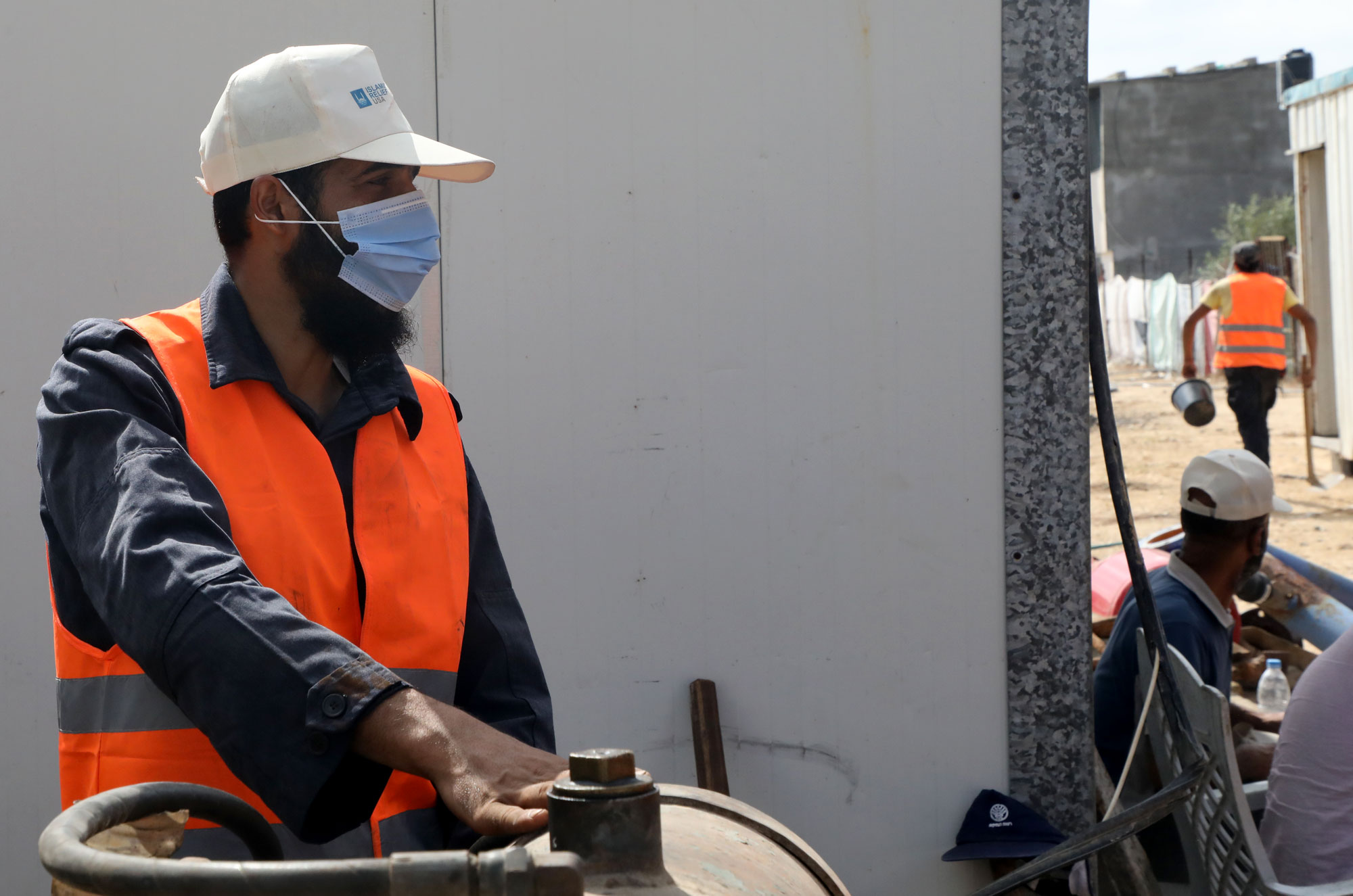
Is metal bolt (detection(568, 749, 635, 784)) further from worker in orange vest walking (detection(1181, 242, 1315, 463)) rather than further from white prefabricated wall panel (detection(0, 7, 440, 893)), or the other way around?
worker in orange vest walking (detection(1181, 242, 1315, 463))

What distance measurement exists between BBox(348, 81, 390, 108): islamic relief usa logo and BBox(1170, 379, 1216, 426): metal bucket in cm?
562

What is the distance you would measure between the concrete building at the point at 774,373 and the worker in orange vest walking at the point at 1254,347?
713 centimetres

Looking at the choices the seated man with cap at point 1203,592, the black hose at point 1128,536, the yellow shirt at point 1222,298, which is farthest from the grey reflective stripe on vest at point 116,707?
the yellow shirt at point 1222,298

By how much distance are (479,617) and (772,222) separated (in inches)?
73.6

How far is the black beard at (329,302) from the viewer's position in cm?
189

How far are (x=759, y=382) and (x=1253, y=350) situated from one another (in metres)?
8.10

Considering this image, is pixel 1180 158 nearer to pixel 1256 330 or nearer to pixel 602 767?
pixel 1256 330

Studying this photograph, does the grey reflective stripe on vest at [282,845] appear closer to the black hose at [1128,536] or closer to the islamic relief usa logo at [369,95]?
the islamic relief usa logo at [369,95]

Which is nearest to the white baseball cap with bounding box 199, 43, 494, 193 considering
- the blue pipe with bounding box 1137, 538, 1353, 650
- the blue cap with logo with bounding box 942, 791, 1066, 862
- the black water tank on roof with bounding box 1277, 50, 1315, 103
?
the blue cap with logo with bounding box 942, 791, 1066, 862

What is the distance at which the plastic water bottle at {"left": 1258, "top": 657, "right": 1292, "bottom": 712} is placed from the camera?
4.32 m

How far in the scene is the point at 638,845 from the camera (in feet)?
3.48

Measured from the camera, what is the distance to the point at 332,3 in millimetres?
3271

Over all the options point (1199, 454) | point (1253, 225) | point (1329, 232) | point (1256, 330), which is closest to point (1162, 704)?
point (1256, 330)

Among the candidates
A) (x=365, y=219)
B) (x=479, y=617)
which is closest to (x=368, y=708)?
(x=479, y=617)
